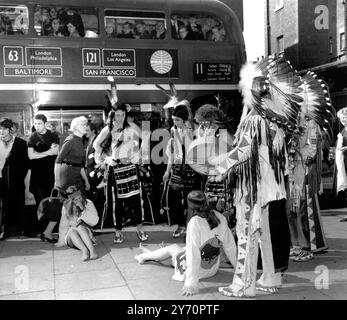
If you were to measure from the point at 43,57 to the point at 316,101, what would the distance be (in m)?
4.40

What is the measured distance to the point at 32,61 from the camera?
682 cm

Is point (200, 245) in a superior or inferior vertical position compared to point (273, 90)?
inferior

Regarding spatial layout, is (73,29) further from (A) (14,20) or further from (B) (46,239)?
(B) (46,239)

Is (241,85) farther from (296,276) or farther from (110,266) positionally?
(110,266)

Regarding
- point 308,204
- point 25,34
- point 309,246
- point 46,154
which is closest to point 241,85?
point 308,204

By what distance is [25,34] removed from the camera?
6.87 meters

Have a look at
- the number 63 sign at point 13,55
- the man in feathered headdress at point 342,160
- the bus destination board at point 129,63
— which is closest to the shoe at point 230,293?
the man in feathered headdress at point 342,160

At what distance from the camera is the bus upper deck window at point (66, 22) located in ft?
22.8

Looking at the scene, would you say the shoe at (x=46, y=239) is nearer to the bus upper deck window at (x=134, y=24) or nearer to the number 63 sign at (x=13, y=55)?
the number 63 sign at (x=13, y=55)

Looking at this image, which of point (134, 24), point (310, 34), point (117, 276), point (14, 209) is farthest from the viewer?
point (310, 34)

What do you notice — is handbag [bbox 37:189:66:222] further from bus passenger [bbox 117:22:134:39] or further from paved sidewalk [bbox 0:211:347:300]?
bus passenger [bbox 117:22:134:39]

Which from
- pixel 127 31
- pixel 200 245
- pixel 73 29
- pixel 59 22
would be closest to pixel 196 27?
pixel 127 31
